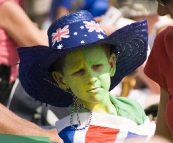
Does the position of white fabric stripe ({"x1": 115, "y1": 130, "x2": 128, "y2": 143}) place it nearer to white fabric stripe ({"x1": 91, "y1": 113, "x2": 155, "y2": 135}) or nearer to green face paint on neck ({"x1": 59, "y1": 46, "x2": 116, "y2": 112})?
white fabric stripe ({"x1": 91, "y1": 113, "x2": 155, "y2": 135})

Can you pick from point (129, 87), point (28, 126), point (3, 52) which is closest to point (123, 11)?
point (129, 87)

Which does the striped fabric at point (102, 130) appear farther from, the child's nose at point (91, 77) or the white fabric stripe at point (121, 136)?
the child's nose at point (91, 77)

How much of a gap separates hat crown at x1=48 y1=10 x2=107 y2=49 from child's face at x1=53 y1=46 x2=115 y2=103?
0.03m

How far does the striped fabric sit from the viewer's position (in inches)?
61.2

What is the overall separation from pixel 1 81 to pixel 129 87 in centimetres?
108

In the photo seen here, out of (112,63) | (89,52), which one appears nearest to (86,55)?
(89,52)

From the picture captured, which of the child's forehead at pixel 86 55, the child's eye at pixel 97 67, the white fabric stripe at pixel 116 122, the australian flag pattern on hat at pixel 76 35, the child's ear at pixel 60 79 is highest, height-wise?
the australian flag pattern on hat at pixel 76 35

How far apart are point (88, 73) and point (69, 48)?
10cm

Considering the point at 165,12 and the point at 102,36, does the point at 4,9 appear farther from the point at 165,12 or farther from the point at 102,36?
the point at 165,12

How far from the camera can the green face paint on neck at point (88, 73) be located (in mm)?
1521

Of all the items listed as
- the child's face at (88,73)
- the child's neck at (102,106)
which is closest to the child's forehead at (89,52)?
the child's face at (88,73)

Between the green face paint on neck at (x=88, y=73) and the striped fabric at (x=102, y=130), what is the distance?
2.6 inches

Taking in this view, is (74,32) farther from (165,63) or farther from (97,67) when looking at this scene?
(165,63)

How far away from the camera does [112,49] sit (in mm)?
1623
